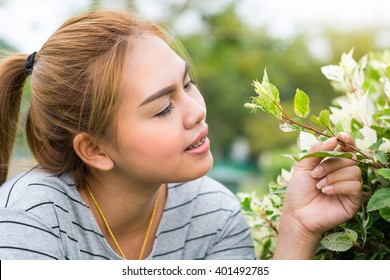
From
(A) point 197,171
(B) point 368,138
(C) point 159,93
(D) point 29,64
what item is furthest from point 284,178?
(D) point 29,64

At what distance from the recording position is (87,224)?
6.92 feet

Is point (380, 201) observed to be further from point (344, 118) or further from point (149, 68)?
point (149, 68)

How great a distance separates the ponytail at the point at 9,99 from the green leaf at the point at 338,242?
1.31 metres

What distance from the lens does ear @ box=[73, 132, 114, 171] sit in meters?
2.11

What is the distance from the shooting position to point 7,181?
85.5 inches

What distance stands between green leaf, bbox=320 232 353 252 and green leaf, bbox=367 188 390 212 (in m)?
0.16

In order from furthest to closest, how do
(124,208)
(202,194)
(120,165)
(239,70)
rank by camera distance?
1. (239,70)
2. (202,194)
3. (124,208)
4. (120,165)

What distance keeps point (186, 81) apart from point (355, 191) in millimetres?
758

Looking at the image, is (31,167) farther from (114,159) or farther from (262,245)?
(262,245)

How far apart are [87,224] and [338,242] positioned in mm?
925

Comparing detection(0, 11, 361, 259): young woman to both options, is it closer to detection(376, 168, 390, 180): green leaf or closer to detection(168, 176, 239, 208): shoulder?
detection(168, 176, 239, 208): shoulder

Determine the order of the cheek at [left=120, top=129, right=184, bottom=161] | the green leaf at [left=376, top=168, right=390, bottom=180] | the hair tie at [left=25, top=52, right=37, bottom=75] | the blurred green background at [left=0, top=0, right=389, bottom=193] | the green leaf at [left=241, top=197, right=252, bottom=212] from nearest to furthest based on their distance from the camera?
the green leaf at [left=376, top=168, right=390, bottom=180]
the cheek at [left=120, top=129, right=184, bottom=161]
the green leaf at [left=241, top=197, right=252, bottom=212]
the hair tie at [left=25, top=52, right=37, bottom=75]
the blurred green background at [left=0, top=0, right=389, bottom=193]

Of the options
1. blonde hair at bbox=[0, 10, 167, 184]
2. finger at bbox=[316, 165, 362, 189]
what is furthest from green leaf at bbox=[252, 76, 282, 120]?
blonde hair at bbox=[0, 10, 167, 184]
